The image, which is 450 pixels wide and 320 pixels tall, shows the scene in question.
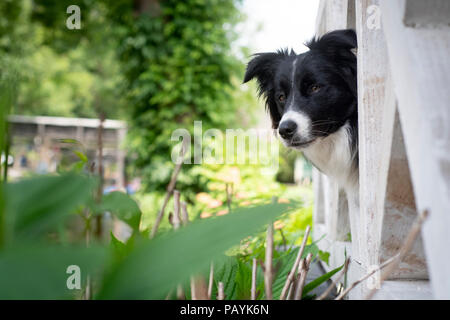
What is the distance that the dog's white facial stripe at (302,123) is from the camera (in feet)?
6.84

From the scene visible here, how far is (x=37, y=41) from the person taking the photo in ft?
42.7

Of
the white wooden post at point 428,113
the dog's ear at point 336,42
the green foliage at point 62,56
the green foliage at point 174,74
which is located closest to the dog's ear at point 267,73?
the dog's ear at point 336,42

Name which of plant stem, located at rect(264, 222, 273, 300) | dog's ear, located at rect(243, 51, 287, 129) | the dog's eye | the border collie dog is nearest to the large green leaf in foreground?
plant stem, located at rect(264, 222, 273, 300)

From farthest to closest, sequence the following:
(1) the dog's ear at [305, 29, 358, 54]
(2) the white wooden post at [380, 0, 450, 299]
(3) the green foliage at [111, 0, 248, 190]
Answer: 1. (3) the green foliage at [111, 0, 248, 190]
2. (1) the dog's ear at [305, 29, 358, 54]
3. (2) the white wooden post at [380, 0, 450, 299]

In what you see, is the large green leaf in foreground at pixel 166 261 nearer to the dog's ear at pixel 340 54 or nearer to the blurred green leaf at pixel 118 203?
the blurred green leaf at pixel 118 203

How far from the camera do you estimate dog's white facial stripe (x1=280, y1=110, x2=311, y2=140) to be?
2.08 meters

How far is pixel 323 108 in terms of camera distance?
84.0 inches

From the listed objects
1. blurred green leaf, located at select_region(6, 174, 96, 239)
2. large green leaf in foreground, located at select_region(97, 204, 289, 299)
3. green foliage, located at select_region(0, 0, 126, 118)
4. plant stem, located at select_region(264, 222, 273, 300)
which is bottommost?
plant stem, located at select_region(264, 222, 273, 300)

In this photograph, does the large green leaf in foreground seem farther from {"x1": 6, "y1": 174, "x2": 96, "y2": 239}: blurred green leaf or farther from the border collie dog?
A: the border collie dog

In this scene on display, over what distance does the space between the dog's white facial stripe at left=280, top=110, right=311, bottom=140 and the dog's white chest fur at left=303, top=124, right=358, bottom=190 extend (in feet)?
0.34

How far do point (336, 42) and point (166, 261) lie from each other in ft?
5.83

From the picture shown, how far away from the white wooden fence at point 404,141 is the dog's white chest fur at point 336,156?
1.29ft

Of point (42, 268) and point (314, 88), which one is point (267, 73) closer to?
point (314, 88)

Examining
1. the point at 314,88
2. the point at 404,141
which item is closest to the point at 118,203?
the point at 404,141
